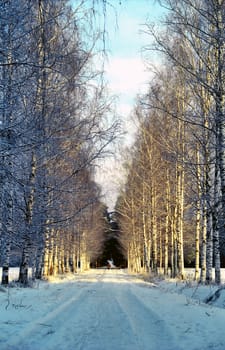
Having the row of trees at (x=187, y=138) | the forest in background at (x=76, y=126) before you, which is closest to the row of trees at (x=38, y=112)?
the forest in background at (x=76, y=126)

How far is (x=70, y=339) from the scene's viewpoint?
639cm

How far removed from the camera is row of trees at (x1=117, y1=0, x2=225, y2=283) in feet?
35.1

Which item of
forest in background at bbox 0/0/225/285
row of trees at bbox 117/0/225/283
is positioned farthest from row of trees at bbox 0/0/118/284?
row of trees at bbox 117/0/225/283

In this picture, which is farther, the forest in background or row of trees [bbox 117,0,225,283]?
row of trees [bbox 117,0,225,283]

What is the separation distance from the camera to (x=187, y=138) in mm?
20188

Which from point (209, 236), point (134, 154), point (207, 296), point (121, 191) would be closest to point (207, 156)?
point (209, 236)

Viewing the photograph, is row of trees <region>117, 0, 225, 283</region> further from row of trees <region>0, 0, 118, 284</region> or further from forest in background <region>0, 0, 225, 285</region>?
row of trees <region>0, 0, 118, 284</region>

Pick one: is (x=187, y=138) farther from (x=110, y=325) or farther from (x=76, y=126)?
(x=110, y=325)

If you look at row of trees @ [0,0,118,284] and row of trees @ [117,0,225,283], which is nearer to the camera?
row of trees @ [0,0,118,284]

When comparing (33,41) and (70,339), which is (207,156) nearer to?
(33,41)

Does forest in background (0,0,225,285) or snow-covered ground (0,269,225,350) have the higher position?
forest in background (0,0,225,285)

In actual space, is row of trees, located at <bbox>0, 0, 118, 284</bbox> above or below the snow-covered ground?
above

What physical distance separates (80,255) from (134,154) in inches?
747

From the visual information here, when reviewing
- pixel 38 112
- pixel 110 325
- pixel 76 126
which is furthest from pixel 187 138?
pixel 110 325
